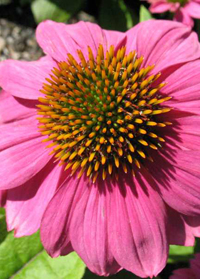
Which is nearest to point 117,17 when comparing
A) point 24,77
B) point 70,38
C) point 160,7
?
point 160,7

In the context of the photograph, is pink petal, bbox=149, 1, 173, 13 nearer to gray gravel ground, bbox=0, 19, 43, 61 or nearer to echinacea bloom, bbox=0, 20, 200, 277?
echinacea bloom, bbox=0, 20, 200, 277

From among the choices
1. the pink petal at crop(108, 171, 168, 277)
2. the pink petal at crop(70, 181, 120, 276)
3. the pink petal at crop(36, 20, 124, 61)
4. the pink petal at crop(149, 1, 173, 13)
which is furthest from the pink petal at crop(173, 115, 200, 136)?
the pink petal at crop(149, 1, 173, 13)

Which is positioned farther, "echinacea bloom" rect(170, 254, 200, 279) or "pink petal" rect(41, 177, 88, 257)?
"echinacea bloom" rect(170, 254, 200, 279)

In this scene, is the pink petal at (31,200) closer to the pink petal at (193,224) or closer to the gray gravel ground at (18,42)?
the pink petal at (193,224)

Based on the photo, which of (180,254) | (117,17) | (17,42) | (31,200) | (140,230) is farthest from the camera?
(17,42)

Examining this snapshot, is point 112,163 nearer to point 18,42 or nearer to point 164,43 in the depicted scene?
point 164,43

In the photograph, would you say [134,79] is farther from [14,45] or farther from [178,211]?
[14,45]
